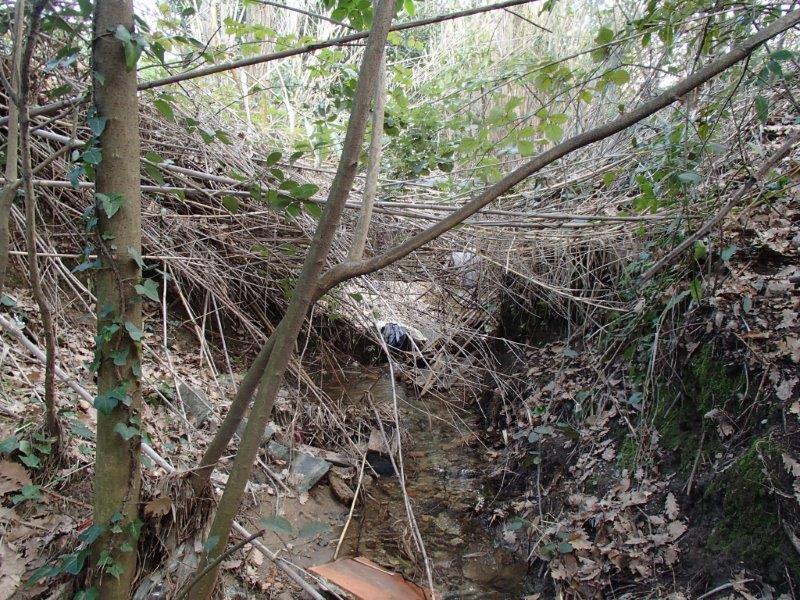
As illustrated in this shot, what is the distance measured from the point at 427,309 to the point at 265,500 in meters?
2.23

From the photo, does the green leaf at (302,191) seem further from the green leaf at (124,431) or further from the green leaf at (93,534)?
the green leaf at (93,534)

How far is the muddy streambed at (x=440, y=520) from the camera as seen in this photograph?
3031 millimetres

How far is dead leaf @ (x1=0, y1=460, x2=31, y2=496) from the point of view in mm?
2234

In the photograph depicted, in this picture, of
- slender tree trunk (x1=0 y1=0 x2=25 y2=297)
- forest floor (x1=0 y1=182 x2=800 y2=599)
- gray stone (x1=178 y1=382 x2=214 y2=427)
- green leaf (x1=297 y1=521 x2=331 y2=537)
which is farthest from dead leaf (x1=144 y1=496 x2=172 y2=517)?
gray stone (x1=178 y1=382 x2=214 y2=427)

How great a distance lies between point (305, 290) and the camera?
1577 millimetres

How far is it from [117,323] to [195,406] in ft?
6.69

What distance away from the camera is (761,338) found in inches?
98.3

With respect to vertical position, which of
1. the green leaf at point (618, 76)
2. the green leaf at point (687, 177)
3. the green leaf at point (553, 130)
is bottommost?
the green leaf at point (687, 177)

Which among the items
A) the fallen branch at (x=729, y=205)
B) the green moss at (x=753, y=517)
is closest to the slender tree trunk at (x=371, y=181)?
the fallen branch at (x=729, y=205)

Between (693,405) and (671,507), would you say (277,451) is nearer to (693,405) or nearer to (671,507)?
(671,507)

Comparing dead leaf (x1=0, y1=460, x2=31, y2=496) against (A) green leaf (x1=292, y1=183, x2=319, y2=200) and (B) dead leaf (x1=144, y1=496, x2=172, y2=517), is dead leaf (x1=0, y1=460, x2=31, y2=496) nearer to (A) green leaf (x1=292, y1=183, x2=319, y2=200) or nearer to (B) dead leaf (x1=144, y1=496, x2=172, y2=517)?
(B) dead leaf (x1=144, y1=496, x2=172, y2=517)

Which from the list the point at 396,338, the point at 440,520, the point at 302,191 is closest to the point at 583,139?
the point at 302,191

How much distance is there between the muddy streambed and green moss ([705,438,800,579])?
1.15 metres

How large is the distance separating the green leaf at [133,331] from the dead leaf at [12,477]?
1.16 m
